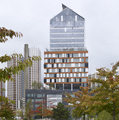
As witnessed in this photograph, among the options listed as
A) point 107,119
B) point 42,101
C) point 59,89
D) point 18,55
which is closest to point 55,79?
point 59,89

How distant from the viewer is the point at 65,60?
103125 millimetres

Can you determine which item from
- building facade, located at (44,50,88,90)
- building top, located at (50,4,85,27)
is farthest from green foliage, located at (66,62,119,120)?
building top, located at (50,4,85,27)

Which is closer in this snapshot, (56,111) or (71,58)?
(56,111)

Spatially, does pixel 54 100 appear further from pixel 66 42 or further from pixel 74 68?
pixel 66 42

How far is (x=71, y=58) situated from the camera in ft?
337

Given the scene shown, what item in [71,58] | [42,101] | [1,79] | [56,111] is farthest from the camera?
[71,58]

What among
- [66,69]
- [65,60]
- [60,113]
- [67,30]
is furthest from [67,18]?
[60,113]

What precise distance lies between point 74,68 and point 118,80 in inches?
3113

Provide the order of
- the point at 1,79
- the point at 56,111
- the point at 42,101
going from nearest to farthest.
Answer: the point at 1,79
the point at 56,111
the point at 42,101

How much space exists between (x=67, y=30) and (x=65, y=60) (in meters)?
11.9

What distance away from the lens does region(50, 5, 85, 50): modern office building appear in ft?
349

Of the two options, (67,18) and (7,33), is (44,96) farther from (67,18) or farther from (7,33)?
(7,33)

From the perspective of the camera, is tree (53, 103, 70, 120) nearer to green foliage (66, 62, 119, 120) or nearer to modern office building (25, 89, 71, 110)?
modern office building (25, 89, 71, 110)

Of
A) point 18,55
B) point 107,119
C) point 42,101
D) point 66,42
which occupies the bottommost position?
point 42,101
